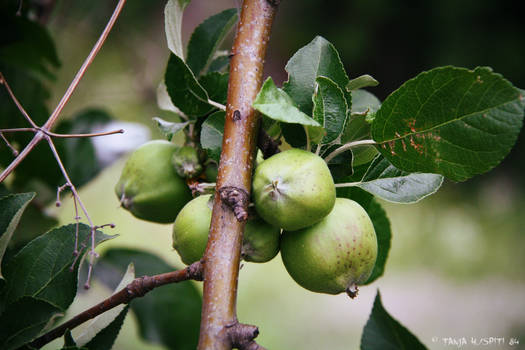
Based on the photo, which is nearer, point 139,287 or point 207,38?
point 139,287

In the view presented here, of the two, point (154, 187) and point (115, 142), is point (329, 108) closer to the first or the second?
point (154, 187)

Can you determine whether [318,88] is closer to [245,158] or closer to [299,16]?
[245,158]

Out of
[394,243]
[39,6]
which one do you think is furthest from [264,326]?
[39,6]

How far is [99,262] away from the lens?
3.02ft

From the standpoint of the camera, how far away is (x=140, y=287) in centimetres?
45

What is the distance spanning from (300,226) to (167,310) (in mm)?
512

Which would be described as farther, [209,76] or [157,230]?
[157,230]

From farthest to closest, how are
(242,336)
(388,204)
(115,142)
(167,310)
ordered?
(388,204)
(115,142)
(167,310)
(242,336)

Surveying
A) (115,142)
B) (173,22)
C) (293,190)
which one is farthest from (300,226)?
(115,142)

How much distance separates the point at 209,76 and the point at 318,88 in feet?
0.43

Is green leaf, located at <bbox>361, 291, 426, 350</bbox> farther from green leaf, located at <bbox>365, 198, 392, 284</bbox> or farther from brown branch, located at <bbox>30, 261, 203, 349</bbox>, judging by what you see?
brown branch, located at <bbox>30, 261, 203, 349</bbox>

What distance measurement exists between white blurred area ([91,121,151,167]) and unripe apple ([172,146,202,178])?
449 millimetres

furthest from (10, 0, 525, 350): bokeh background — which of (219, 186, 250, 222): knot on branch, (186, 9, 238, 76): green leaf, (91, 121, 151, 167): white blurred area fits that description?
(219, 186, 250, 222): knot on branch

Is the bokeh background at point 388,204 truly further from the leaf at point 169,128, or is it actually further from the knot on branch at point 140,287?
the knot on branch at point 140,287
